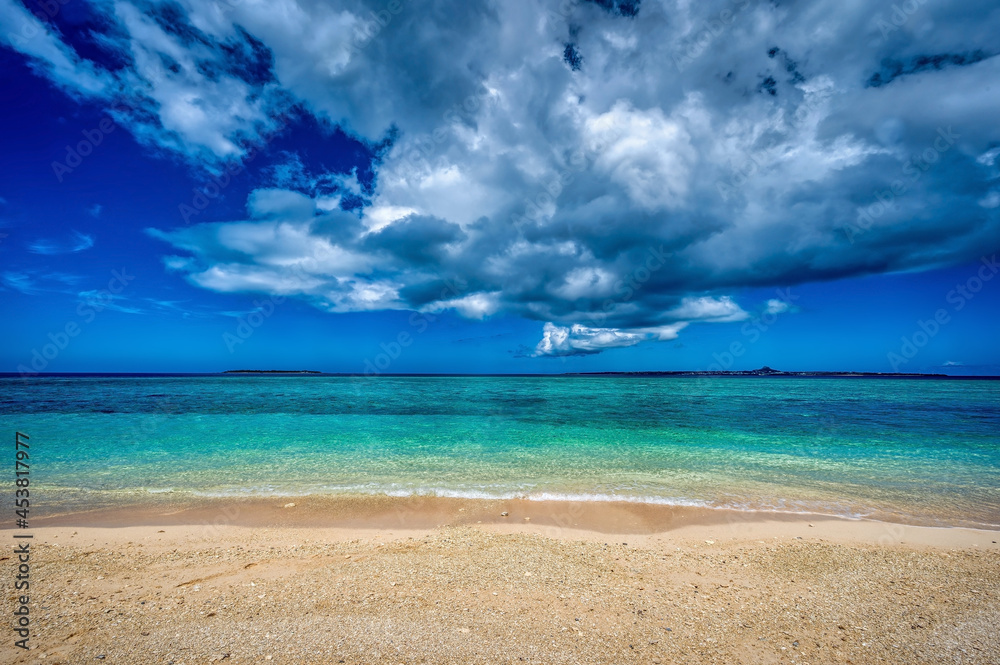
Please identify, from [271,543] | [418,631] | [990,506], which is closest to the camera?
[418,631]

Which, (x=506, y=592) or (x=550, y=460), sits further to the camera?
(x=550, y=460)

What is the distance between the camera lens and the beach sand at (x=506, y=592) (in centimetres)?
442

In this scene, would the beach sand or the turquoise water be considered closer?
the beach sand

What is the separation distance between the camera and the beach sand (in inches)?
174

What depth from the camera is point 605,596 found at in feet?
18.1

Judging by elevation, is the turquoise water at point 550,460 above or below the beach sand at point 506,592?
below

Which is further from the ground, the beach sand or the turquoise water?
the beach sand

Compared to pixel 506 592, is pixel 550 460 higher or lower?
lower

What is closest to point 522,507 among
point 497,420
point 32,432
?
point 497,420

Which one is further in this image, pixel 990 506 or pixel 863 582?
pixel 990 506

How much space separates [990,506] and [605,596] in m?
12.9

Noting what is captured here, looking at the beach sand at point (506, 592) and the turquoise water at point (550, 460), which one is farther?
the turquoise water at point (550, 460)

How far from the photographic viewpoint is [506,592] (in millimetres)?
5543

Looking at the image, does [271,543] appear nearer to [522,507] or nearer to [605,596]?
[522,507]
